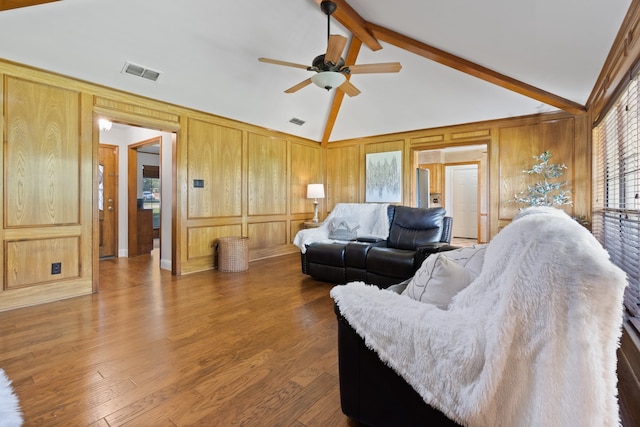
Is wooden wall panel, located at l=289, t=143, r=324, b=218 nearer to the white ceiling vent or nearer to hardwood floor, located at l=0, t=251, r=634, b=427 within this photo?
the white ceiling vent

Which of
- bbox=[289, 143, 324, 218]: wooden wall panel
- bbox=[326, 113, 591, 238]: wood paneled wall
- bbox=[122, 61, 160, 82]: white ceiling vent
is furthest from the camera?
bbox=[289, 143, 324, 218]: wooden wall panel

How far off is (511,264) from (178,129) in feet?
14.8

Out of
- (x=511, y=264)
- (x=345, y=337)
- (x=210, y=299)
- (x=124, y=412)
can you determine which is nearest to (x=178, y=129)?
(x=210, y=299)

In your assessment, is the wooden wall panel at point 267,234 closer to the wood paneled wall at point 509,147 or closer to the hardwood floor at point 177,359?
the wood paneled wall at point 509,147

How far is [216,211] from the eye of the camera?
490 centimetres

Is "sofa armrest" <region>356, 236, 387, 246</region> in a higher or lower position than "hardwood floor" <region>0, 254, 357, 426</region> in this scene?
higher

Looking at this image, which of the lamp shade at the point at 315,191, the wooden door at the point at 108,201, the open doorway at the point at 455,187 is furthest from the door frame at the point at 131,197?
the open doorway at the point at 455,187

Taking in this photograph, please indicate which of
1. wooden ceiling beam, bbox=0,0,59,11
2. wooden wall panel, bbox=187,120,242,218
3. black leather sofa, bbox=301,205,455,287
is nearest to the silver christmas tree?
black leather sofa, bbox=301,205,455,287

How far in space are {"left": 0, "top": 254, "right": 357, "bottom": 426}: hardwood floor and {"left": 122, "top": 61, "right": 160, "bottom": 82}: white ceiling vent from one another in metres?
2.55

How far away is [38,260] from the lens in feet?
10.6

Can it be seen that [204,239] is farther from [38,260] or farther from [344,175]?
[344,175]

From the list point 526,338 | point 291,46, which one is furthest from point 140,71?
point 526,338

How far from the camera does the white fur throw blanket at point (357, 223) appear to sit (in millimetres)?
4180

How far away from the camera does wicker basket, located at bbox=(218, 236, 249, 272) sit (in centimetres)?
457
